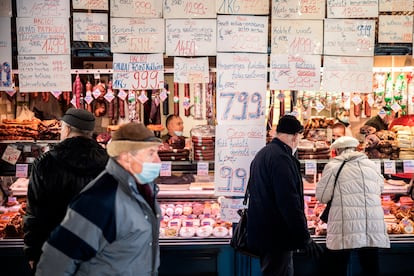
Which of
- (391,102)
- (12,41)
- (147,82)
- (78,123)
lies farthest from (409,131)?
(12,41)

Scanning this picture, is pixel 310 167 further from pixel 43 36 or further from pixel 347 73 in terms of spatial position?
pixel 43 36

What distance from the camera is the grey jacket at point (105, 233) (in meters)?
2.45

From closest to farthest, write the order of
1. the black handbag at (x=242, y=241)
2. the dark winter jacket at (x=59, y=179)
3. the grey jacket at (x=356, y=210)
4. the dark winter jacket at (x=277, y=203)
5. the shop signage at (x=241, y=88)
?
→ 1. the dark winter jacket at (x=59, y=179)
2. the dark winter jacket at (x=277, y=203)
3. the black handbag at (x=242, y=241)
4. the grey jacket at (x=356, y=210)
5. the shop signage at (x=241, y=88)

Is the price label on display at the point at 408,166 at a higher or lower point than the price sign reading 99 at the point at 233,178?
higher

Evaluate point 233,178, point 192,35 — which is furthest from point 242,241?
point 192,35

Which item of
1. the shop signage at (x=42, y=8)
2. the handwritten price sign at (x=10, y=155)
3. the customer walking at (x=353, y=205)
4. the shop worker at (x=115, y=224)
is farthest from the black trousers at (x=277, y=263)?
the shop signage at (x=42, y=8)

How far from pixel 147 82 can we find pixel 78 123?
5.20 feet

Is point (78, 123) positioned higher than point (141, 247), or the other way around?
point (78, 123)

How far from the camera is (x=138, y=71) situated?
4.94 meters

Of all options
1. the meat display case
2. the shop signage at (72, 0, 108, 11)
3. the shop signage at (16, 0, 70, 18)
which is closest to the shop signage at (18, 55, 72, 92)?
the shop signage at (16, 0, 70, 18)

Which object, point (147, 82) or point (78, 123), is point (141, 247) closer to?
point (78, 123)

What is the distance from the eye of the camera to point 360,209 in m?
4.50

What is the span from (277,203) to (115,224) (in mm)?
1842

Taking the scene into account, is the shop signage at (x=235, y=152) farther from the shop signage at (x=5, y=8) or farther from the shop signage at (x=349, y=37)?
the shop signage at (x=5, y=8)
